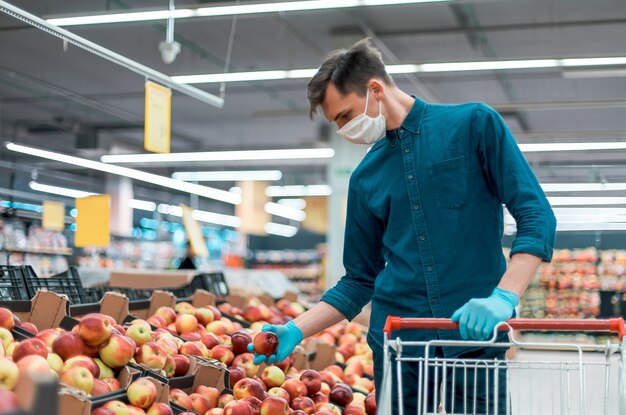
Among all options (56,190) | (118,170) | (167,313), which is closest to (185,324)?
(167,313)

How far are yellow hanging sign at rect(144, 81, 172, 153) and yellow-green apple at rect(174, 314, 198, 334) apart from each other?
194cm

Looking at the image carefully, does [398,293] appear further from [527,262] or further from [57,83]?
[57,83]

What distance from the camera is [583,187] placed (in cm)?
892

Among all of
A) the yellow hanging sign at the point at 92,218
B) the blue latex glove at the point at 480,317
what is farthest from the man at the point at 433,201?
the yellow hanging sign at the point at 92,218

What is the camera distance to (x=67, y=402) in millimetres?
1988

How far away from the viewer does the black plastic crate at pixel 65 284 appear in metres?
3.34

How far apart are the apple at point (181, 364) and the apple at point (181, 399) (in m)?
0.26

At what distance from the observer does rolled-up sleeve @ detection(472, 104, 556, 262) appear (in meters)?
1.88

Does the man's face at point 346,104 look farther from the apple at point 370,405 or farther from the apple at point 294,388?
the apple at point 370,405

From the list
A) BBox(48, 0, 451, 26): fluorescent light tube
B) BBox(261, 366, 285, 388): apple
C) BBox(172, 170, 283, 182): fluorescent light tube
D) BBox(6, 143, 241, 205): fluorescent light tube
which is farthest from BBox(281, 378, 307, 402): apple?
BBox(172, 170, 283, 182): fluorescent light tube

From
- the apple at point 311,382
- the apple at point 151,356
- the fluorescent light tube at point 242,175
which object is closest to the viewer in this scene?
the apple at point 151,356

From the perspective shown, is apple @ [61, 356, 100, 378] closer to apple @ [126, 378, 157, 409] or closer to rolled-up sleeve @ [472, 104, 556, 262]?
apple @ [126, 378, 157, 409]

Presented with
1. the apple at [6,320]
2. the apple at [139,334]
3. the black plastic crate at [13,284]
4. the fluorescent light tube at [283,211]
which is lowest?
the apple at [139,334]

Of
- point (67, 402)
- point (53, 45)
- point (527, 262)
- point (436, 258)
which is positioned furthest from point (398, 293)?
point (53, 45)
